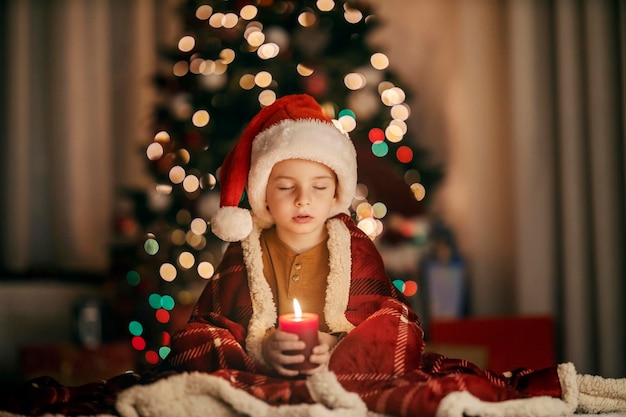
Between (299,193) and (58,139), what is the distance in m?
2.72

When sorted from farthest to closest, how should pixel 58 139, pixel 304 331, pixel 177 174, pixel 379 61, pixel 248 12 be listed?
1. pixel 58 139
2. pixel 379 61
3. pixel 248 12
4. pixel 177 174
5. pixel 304 331

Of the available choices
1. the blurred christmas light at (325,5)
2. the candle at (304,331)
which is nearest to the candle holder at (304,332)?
the candle at (304,331)

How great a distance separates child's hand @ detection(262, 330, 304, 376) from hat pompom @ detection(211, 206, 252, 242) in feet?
0.52

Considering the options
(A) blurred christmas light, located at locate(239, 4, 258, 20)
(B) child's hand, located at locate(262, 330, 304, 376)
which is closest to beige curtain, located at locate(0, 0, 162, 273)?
(A) blurred christmas light, located at locate(239, 4, 258, 20)

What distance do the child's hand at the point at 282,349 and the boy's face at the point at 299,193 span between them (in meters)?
0.16

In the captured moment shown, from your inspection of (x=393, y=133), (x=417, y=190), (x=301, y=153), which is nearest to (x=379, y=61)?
(x=393, y=133)

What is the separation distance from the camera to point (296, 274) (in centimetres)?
95

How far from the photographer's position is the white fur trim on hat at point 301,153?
3.11 feet

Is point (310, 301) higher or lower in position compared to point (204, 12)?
lower

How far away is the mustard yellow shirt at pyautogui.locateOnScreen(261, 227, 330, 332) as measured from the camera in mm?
934

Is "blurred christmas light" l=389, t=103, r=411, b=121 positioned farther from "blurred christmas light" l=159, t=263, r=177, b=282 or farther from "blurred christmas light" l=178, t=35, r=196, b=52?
"blurred christmas light" l=159, t=263, r=177, b=282

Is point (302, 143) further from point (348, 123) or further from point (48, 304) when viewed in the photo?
point (48, 304)

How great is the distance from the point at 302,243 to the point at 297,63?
52.3 inches

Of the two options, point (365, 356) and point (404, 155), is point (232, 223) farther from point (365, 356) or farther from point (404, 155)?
point (404, 155)
